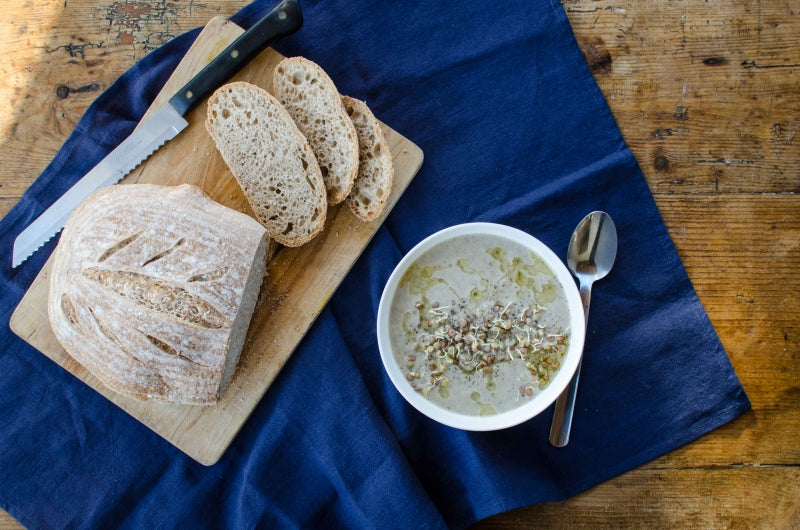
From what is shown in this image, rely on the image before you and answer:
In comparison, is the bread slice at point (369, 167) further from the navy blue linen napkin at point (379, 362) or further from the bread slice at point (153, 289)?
the bread slice at point (153, 289)

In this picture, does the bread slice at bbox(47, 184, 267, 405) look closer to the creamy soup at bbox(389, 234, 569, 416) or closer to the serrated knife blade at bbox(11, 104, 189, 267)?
the serrated knife blade at bbox(11, 104, 189, 267)

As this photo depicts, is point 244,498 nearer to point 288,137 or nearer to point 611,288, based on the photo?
point 288,137

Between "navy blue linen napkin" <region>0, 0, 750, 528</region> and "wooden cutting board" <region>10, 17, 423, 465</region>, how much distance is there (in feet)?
0.25

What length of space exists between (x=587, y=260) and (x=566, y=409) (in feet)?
1.86

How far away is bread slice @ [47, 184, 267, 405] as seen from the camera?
1917 mm

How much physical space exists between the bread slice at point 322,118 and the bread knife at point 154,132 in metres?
0.13

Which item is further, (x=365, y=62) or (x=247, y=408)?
(x=365, y=62)

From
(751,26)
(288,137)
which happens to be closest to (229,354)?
(288,137)

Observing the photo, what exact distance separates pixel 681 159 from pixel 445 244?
3.44 ft

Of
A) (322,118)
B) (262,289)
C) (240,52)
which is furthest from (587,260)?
(240,52)

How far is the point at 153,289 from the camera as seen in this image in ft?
6.31

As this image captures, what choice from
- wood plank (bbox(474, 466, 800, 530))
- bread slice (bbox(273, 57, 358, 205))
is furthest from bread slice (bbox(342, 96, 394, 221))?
wood plank (bbox(474, 466, 800, 530))

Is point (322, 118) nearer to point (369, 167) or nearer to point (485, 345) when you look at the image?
point (369, 167)

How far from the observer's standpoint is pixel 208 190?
2.23 metres
